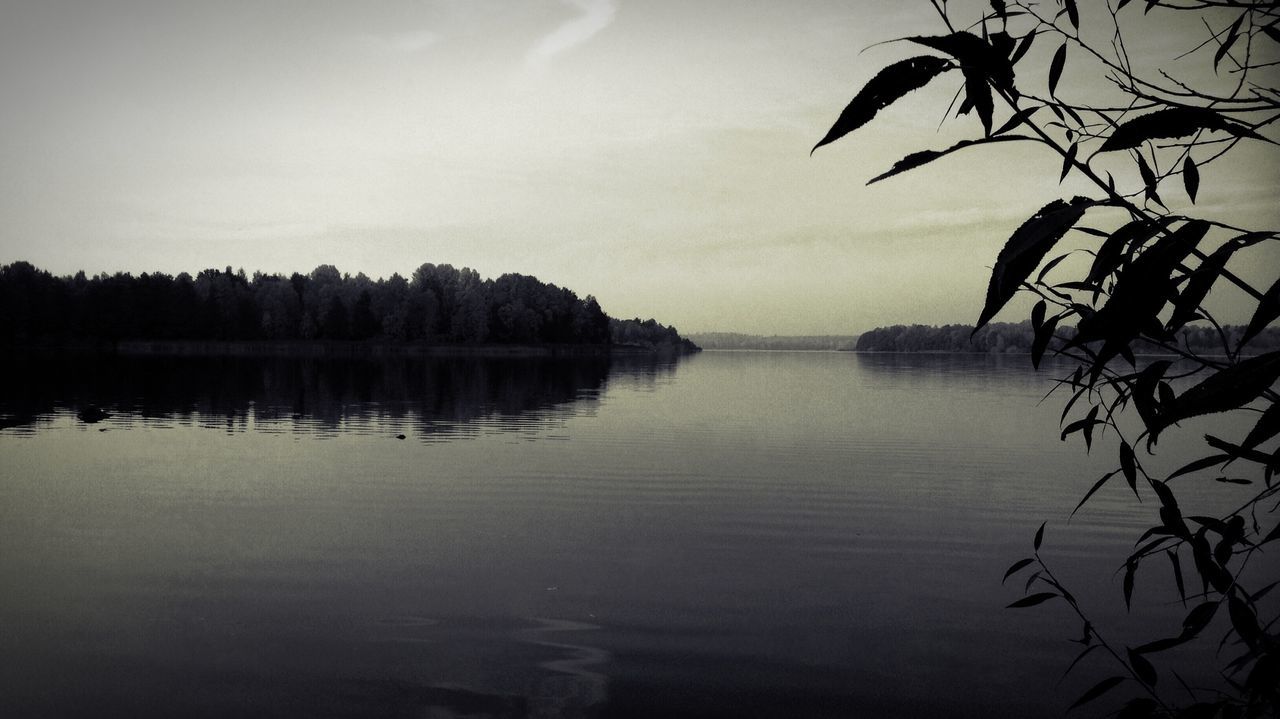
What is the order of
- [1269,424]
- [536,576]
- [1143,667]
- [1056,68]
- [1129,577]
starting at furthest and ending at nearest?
[536,576]
[1143,667]
[1129,577]
[1056,68]
[1269,424]

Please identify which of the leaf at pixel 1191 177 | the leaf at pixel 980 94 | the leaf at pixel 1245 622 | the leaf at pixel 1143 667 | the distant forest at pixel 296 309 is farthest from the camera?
the distant forest at pixel 296 309

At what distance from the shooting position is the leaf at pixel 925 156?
1.53m

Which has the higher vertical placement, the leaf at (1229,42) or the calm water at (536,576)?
the leaf at (1229,42)

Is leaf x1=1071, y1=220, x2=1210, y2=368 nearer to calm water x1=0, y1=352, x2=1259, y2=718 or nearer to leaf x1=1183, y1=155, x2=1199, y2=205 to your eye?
leaf x1=1183, y1=155, x2=1199, y2=205

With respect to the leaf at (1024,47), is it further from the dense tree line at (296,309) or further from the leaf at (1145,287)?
the dense tree line at (296,309)

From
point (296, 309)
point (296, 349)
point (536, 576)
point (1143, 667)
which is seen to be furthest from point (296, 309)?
point (1143, 667)

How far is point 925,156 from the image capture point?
1588mm

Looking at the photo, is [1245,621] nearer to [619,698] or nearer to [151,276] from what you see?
[619,698]

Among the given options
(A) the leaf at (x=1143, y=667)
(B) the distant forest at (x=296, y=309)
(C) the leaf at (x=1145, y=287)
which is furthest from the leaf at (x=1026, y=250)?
(B) the distant forest at (x=296, y=309)

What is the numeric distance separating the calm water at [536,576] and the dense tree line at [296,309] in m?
119

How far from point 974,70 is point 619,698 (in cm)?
685

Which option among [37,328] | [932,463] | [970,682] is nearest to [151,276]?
[37,328]

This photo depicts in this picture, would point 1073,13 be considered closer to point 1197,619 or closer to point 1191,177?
point 1191,177

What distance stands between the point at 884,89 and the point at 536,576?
1027 centimetres
